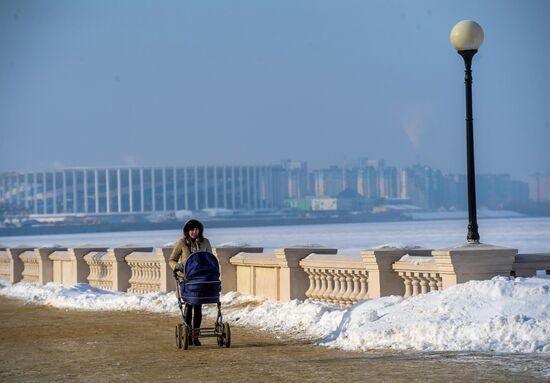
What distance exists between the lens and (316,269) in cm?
1902

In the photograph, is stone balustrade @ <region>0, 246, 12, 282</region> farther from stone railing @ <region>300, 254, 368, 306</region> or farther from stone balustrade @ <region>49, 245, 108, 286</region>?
stone railing @ <region>300, 254, 368, 306</region>

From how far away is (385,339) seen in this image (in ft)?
43.5

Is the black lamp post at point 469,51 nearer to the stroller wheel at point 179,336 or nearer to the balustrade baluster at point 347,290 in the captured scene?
the balustrade baluster at point 347,290

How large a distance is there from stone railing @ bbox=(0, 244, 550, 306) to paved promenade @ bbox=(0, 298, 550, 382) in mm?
1942

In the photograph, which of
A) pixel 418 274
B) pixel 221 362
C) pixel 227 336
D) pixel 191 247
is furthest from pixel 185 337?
pixel 418 274

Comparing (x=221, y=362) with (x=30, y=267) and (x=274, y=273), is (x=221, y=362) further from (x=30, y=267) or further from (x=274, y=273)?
(x=30, y=267)

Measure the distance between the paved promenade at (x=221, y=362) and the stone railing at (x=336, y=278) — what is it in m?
1.91

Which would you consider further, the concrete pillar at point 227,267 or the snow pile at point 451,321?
the concrete pillar at point 227,267

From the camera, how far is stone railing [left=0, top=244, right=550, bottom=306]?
1449 centimetres

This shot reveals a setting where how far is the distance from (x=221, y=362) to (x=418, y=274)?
402 cm

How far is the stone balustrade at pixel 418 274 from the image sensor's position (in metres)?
15.4

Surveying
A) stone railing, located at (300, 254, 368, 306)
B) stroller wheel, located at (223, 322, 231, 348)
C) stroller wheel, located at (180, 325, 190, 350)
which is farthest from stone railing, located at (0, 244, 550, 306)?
stroller wheel, located at (180, 325, 190, 350)

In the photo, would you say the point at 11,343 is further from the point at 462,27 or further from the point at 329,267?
the point at 462,27

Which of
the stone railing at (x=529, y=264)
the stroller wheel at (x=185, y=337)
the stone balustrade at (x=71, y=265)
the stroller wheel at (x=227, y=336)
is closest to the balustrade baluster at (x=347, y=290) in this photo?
the stone railing at (x=529, y=264)
